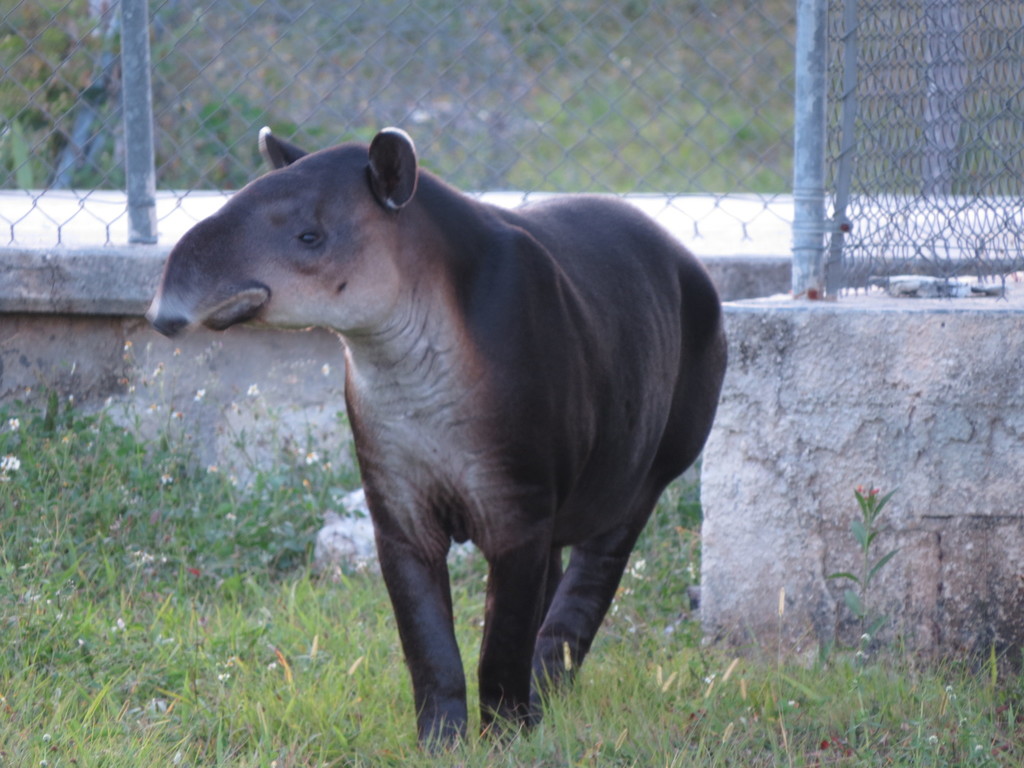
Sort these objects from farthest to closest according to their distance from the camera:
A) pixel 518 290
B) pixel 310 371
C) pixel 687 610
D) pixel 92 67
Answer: pixel 92 67 → pixel 310 371 → pixel 687 610 → pixel 518 290

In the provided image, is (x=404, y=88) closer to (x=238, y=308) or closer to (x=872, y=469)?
(x=872, y=469)

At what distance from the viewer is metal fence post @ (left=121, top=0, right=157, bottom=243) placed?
452 cm

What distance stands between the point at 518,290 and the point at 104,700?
4.89 feet

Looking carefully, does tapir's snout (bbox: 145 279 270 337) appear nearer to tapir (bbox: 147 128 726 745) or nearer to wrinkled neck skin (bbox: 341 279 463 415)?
tapir (bbox: 147 128 726 745)

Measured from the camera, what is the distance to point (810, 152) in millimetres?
3832

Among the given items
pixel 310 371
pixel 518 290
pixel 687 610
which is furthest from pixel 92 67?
pixel 518 290

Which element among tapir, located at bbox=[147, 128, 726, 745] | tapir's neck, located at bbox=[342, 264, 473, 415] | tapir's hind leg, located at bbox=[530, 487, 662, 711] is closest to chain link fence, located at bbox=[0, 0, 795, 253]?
tapir's hind leg, located at bbox=[530, 487, 662, 711]

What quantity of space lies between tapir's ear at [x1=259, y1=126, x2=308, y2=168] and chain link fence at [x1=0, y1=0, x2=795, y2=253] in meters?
2.10

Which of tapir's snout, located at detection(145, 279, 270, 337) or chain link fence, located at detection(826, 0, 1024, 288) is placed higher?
chain link fence, located at detection(826, 0, 1024, 288)

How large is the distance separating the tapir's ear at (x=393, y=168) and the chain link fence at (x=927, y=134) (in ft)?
5.46

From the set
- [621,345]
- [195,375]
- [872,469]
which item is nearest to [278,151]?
[621,345]

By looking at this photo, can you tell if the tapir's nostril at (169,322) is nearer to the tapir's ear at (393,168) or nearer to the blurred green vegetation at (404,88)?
the tapir's ear at (393,168)

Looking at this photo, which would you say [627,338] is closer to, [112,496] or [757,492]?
[757,492]

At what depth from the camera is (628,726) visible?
308 centimetres
